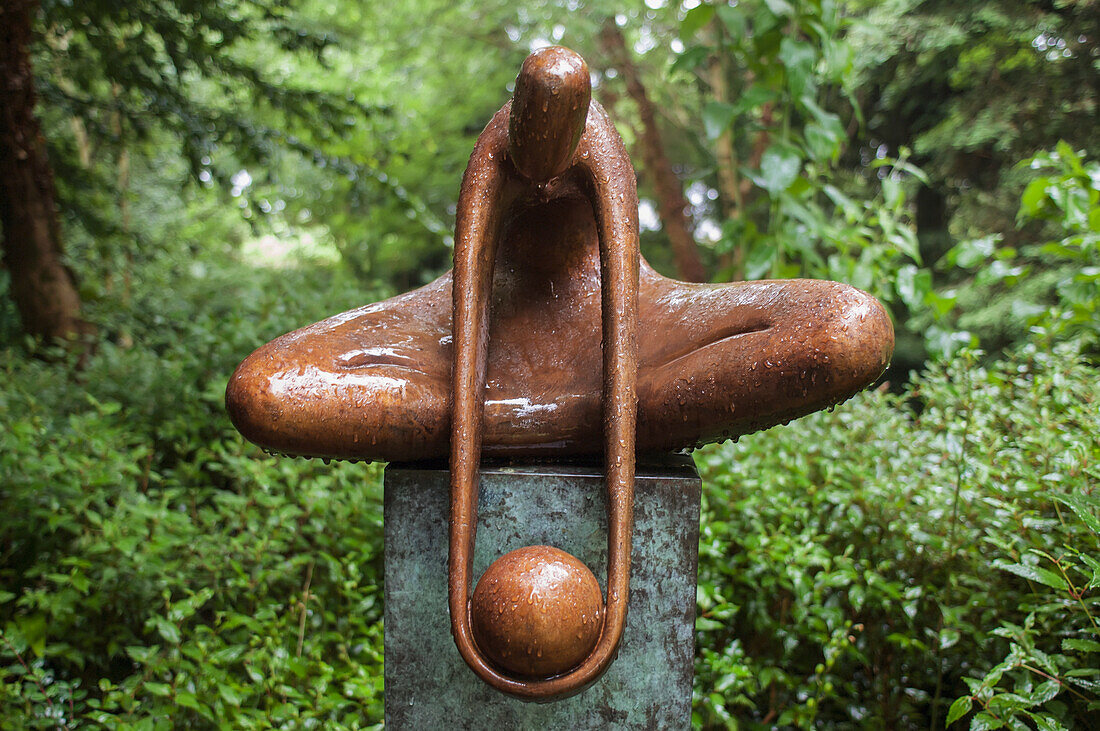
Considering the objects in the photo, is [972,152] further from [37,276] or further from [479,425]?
[37,276]

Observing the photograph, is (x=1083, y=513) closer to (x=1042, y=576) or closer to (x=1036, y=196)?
(x=1042, y=576)

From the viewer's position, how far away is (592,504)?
1429mm

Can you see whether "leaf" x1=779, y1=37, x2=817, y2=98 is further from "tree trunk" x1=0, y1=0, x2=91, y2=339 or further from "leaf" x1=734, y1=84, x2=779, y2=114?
"tree trunk" x1=0, y1=0, x2=91, y2=339

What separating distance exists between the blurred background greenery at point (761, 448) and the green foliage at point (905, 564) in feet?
0.04

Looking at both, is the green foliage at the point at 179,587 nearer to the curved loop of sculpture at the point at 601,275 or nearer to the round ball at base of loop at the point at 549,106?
the curved loop of sculpture at the point at 601,275

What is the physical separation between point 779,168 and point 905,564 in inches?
53.6

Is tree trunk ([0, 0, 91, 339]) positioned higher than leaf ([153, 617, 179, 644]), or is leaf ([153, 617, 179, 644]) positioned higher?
tree trunk ([0, 0, 91, 339])

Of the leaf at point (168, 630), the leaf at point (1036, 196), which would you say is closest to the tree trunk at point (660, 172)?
the leaf at point (1036, 196)

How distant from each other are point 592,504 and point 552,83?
75 cm

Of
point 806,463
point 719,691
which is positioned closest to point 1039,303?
point 806,463

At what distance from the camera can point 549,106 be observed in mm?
1356

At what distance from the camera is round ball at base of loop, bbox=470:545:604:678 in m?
1.08

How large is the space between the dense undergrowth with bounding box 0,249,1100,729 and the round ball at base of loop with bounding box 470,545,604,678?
0.83m

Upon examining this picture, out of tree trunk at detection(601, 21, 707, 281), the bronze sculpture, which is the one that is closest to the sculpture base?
the bronze sculpture
